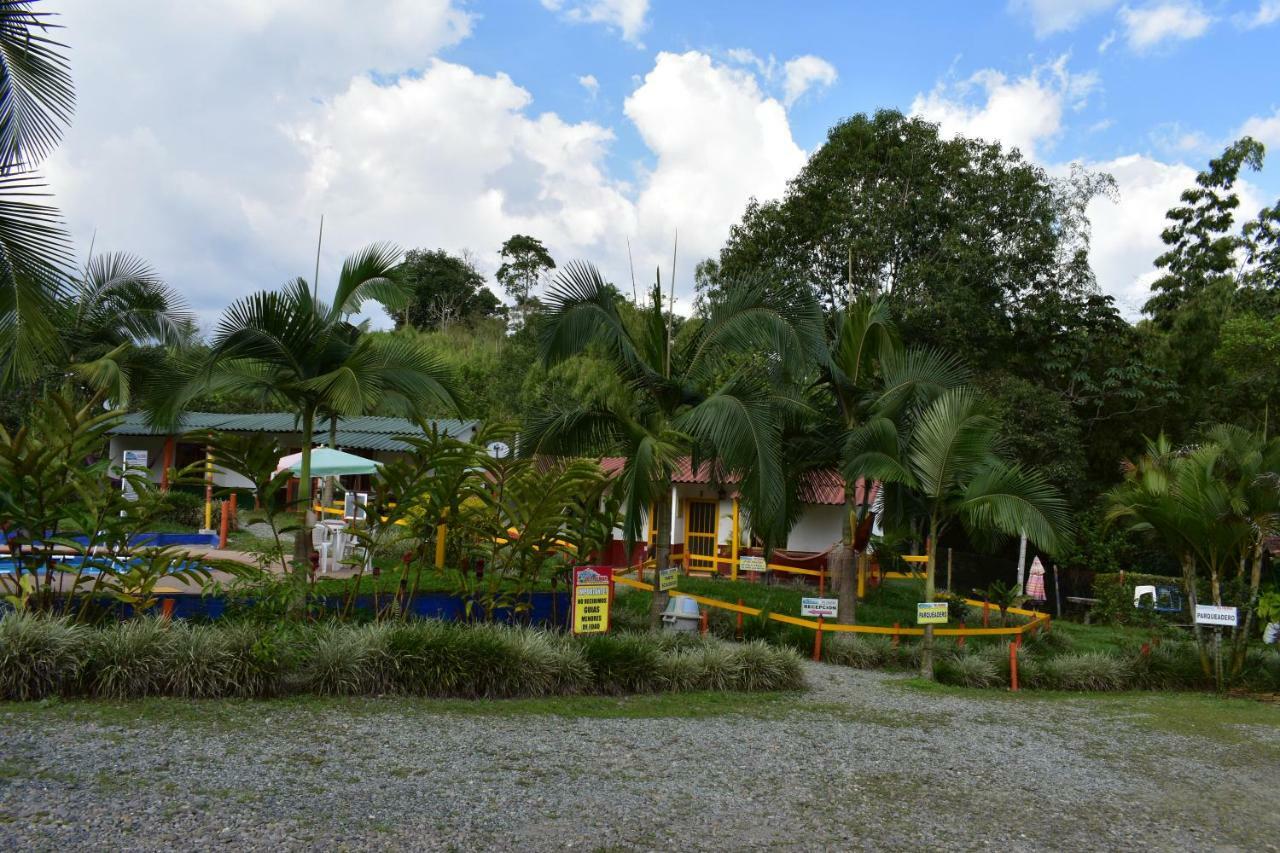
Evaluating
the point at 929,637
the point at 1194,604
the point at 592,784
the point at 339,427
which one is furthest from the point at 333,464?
the point at 339,427

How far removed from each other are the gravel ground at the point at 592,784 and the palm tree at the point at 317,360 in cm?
340

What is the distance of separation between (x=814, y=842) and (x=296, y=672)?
462 cm

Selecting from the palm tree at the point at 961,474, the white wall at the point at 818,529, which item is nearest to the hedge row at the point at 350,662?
the palm tree at the point at 961,474

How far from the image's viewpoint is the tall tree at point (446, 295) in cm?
5681

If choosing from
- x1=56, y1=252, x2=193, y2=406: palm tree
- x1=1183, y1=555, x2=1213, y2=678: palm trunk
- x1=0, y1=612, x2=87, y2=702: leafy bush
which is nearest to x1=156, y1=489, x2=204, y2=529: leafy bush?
x1=56, y1=252, x2=193, y2=406: palm tree

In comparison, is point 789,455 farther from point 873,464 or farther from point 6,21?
point 6,21

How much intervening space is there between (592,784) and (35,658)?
4.34 m

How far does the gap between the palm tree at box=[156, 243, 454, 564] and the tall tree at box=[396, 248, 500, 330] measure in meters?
45.4

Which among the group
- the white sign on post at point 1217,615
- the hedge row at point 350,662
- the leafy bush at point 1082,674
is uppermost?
the white sign on post at point 1217,615

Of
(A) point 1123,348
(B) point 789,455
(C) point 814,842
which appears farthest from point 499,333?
(C) point 814,842

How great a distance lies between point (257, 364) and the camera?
10.5 metres

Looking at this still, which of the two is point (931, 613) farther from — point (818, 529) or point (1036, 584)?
point (818, 529)

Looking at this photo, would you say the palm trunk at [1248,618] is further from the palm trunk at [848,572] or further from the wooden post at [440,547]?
the wooden post at [440,547]

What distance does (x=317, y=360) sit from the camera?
10.1 m
